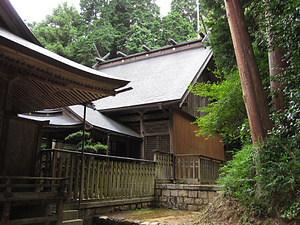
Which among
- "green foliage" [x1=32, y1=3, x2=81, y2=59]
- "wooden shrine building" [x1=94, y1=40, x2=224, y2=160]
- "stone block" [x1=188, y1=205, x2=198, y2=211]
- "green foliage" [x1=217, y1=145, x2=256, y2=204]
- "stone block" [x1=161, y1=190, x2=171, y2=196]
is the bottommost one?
"stone block" [x1=188, y1=205, x2=198, y2=211]

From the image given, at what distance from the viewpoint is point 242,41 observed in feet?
19.6

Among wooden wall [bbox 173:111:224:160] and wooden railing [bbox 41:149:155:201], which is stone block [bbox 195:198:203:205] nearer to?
wooden railing [bbox 41:149:155:201]

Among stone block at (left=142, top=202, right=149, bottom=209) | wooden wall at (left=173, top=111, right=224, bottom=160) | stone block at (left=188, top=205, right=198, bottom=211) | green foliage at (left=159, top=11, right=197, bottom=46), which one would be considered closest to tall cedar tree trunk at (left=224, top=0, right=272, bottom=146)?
stone block at (left=188, top=205, right=198, bottom=211)

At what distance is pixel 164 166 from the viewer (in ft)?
32.3

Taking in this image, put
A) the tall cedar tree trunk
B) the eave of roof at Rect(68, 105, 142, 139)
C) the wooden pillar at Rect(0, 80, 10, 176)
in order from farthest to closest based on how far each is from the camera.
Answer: the eave of roof at Rect(68, 105, 142, 139) < the tall cedar tree trunk < the wooden pillar at Rect(0, 80, 10, 176)

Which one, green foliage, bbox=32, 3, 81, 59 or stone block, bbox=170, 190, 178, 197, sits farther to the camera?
green foliage, bbox=32, 3, 81, 59

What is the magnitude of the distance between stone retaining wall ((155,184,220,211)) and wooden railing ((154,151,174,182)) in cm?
70

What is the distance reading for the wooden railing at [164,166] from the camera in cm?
934

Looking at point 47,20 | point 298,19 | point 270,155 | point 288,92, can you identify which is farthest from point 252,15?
point 47,20

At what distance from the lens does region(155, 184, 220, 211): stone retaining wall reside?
25.3 feet

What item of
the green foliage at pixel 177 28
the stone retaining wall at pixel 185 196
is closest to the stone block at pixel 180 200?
the stone retaining wall at pixel 185 196

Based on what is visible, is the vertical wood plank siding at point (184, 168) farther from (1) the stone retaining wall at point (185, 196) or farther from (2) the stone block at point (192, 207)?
(2) the stone block at point (192, 207)

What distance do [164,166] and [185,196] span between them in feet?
6.28

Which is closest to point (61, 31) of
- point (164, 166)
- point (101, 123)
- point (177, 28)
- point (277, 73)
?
point (177, 28)
